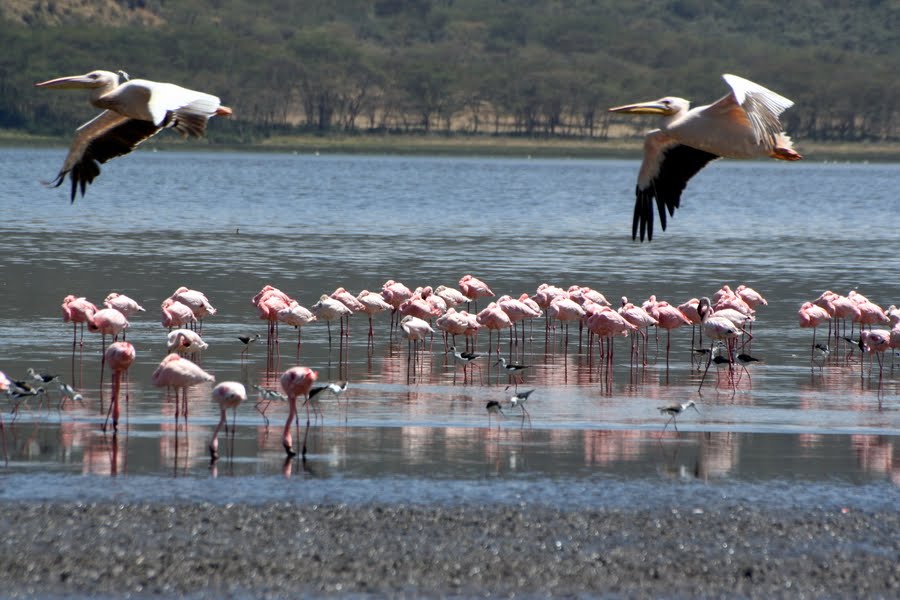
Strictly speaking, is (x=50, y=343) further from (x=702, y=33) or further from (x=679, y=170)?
(x=702, y=33)

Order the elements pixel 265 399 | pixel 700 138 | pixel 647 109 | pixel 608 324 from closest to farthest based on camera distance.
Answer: pixel 647 109
pixel 700 138
pixel 265 399
pixel 608 324

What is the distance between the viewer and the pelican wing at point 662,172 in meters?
12.4

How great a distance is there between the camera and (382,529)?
9102 millimetres

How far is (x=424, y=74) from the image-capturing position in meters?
128

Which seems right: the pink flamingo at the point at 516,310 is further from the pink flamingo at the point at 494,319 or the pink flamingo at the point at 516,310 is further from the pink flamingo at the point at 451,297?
the pink flamingo at the point at 451,297

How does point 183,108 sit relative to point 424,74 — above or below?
below

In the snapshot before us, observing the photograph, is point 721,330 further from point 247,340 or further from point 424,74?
point 424,74

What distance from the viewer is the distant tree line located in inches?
4926

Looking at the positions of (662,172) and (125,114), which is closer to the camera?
(662,172)

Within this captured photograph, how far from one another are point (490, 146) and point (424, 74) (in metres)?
8.47

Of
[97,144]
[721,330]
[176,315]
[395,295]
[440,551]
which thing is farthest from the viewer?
[395,295]

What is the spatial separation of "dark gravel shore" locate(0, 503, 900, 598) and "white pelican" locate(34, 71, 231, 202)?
349 cm

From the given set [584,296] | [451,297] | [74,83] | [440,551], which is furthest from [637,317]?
[440,551]

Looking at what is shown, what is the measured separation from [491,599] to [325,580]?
88 cm
